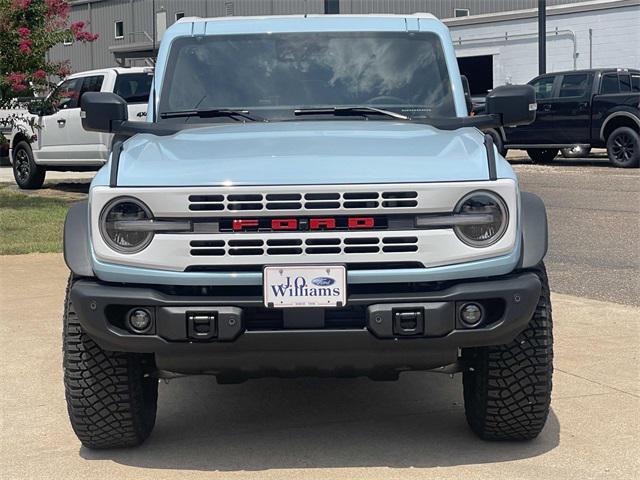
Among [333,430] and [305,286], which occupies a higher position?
[305,286]

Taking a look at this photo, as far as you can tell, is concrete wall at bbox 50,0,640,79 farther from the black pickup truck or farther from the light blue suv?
the light blue suv

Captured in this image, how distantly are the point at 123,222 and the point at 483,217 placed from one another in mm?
1363

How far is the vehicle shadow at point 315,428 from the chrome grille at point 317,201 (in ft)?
3.51

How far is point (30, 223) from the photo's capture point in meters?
13.5

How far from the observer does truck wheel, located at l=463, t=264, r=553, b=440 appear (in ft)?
15.4

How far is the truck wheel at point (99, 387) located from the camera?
4.69 meters

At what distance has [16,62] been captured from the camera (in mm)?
14656

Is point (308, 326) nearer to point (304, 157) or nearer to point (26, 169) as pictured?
point (304, 157)

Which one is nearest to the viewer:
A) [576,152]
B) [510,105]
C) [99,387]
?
[99,387]

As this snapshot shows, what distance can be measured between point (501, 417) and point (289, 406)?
1230mm

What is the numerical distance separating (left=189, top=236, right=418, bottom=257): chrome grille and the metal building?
19850 mm

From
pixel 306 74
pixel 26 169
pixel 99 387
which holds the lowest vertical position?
pixel 26 169

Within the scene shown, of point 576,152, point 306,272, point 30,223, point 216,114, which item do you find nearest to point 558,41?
point 576,152

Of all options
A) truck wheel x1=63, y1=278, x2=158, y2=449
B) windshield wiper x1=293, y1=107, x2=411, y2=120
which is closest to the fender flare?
windshield wiper x1=293, y1=107, x2=411, y2=120
